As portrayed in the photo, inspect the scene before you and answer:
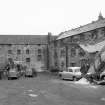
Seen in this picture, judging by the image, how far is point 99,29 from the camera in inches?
1352

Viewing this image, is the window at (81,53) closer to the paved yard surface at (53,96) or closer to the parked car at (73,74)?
the parked car at (73,74)

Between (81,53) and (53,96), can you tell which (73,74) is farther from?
(53,96)

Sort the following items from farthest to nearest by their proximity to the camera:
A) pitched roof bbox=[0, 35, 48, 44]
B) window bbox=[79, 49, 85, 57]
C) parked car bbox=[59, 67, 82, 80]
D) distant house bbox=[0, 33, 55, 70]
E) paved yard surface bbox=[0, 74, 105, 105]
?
pitched roof bbox=[0, 35, 48, 44], distant house bbox=[0, 33, 55, 70], window bbox=[79, 49, 85, 57], parked car bbox=[59, 67, 82, 80], paved yard surface bbox=[0, 74, 105, 105]

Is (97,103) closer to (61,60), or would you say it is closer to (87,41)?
(87,41)

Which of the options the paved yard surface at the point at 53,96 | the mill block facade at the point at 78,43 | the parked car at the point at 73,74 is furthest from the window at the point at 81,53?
the paved yard surface at the point at 53,96

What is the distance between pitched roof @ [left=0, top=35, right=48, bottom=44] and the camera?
49.8m

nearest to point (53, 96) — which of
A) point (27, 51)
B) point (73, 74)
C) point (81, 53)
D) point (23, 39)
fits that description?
point (73, 74)

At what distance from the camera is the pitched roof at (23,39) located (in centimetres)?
4981

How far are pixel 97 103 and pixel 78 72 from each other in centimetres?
1427

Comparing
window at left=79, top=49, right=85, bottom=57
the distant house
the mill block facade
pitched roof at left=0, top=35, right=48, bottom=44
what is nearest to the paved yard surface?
the mill block facade

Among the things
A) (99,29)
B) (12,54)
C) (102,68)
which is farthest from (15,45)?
(102,68)

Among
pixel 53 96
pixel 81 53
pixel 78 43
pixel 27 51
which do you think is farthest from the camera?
pixel 27 51

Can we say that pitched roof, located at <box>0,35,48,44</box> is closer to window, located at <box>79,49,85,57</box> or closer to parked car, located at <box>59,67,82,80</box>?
window, located at <box>79,49,85,57</box>

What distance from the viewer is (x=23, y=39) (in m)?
51.0
